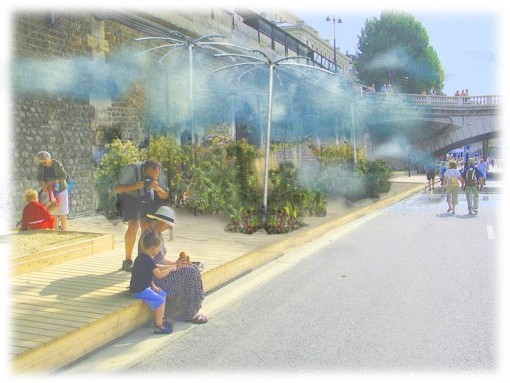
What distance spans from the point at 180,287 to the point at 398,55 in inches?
2182

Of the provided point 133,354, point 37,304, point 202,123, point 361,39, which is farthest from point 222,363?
point 361,39

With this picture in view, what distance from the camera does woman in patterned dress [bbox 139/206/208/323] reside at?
5723mm

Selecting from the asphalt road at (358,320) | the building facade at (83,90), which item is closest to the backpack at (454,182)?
the asphalt road at (358,320)

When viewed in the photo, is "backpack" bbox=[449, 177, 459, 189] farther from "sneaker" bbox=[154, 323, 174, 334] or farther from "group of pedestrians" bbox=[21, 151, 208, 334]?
"sneaker" bbox=[154, 323, 174, 334]

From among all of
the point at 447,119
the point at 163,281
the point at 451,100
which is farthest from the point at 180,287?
the point at 447,119

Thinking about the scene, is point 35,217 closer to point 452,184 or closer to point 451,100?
point 452,184

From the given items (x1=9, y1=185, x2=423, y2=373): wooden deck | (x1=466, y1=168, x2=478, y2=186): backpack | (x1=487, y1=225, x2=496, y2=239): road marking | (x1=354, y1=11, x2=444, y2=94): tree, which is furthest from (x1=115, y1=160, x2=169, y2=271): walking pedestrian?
(x1=354, y1=11, x2=444, y2=94): tree

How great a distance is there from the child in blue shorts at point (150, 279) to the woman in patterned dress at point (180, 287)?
0.16m

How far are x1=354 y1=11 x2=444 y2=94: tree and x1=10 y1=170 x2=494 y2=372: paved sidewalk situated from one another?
142ft

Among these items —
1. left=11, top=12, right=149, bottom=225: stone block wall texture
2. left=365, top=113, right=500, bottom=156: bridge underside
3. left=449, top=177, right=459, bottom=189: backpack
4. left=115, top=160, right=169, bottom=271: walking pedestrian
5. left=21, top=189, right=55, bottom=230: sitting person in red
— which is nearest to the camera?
left=115, top=160, right=169, bottom=271: walking pedestrian

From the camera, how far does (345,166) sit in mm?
20391

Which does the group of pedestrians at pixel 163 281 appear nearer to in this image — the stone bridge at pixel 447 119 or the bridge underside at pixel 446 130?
the stone bridge at pixel 447 119

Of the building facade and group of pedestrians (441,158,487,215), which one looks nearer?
the building facade

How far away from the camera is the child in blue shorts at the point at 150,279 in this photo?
5496 millimetres
